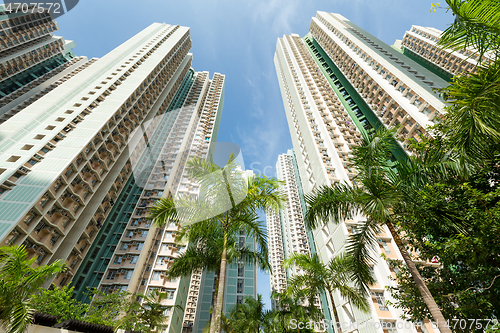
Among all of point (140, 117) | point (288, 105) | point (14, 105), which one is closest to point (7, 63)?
point (14, 105)

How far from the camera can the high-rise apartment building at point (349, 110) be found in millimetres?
19667

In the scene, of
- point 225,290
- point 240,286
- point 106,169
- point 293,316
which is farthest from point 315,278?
point 225,290

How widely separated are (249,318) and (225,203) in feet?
38.8

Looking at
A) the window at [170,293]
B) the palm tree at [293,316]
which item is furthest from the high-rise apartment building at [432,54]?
the window at [170,293]

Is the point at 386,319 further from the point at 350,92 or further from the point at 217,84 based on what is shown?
the point at 217,84

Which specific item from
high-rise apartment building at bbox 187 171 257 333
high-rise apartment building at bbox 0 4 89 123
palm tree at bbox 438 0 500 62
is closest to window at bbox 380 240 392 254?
palm tree at bbox 438 0 500 62

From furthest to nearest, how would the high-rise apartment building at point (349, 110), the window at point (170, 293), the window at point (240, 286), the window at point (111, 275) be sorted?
the window at point (240, 286) < the window at point (111, 275) < the window at point (170, 293) < the high-rise apartment building at point (349, 110)

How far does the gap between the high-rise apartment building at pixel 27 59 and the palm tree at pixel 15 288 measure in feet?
166

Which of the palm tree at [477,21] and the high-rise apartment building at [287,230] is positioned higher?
the high-rise apartment building at [287,230]

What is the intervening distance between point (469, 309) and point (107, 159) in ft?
115

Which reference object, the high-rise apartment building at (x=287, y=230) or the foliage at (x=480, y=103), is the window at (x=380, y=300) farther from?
the high-rise apartment building at (x=287, y=230)

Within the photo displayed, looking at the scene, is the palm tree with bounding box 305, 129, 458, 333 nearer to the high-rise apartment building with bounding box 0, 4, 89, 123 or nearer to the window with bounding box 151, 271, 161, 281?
the window with bounding box 151, 271, 161, 281

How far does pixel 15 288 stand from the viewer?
191 inches

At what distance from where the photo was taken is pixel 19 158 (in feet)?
64.4
